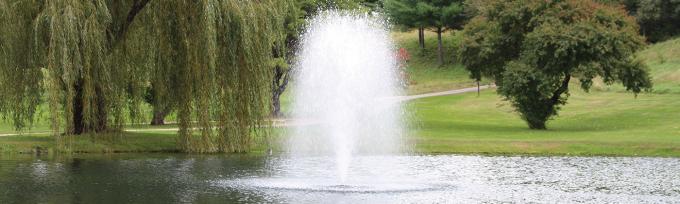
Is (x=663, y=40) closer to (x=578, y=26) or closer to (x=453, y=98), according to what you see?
(x=453, y=98)

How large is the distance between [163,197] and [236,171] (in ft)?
19.8

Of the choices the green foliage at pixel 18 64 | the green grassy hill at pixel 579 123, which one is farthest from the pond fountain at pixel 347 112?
the green foliage at pixel 18 64

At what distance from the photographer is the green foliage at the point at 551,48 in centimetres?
4154

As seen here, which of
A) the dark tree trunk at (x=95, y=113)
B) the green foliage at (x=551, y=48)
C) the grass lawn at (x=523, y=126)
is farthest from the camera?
the green foliage at (x=551, y=48)

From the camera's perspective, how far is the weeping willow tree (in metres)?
26.4

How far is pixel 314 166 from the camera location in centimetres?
2914

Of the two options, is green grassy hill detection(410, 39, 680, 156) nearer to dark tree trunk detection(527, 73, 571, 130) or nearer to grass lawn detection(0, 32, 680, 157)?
grass lawn detection(0, 32, 680, 157)

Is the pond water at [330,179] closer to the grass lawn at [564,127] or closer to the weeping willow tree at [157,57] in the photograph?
the weeping willow tree at [157,57]

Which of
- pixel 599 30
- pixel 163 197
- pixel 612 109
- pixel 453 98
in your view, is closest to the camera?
pixel 163 197

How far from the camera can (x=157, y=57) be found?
28609 mm

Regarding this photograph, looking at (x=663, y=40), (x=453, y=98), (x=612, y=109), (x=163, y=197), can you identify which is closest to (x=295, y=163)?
(x=163, y=197)

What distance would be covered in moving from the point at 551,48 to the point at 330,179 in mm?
19564

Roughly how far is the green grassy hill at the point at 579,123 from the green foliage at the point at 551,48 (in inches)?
73.0

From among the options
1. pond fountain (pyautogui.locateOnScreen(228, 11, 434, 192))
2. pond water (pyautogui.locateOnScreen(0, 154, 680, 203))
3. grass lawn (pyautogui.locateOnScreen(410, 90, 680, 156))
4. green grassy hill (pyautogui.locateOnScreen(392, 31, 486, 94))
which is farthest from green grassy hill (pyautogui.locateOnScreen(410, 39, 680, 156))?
green grassy hill (pyautogui.locateOnScreen(392, 31, 486, 94))
